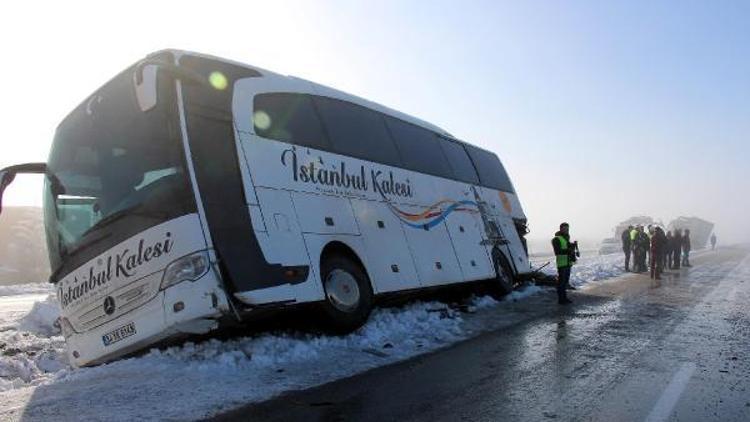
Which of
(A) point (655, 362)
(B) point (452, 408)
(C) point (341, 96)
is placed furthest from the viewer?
(C) point (341, 96)

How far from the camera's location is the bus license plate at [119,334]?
6.43 meters

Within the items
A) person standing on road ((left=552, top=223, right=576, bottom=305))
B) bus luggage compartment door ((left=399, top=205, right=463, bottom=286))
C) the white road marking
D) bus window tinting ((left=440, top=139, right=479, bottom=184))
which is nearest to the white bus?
bus luggage compartment door ((left=399, top=205, right=463, bottom=286))

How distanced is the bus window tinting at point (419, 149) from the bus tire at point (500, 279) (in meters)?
2.50

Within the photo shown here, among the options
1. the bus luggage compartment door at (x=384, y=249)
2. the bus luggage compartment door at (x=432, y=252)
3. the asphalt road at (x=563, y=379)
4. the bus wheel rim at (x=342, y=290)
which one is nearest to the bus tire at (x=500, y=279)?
the bus luggage compartment door at (x=432, y=252)

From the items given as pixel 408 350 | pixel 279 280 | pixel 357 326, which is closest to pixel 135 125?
pixel 279 280

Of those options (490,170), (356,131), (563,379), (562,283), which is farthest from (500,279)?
(563,379)

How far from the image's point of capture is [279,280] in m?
6.87

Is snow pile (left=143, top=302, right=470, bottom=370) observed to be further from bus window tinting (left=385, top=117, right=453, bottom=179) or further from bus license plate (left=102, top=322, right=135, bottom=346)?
bus window tinting (left=385, top=117, right=453, bottom=179)

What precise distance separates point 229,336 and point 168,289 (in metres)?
1.59

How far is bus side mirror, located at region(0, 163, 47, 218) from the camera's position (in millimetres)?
6973

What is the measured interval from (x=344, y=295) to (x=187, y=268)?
8.29 ft

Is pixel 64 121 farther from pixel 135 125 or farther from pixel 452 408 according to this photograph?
pixel 452 408

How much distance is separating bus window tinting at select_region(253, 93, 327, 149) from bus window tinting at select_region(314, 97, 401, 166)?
300mm

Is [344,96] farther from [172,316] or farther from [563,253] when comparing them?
[563,253]
